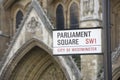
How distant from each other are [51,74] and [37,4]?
3.99 metres

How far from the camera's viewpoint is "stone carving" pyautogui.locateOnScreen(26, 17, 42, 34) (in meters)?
16.5

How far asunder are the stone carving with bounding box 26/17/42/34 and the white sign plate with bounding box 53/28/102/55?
39.5 ft

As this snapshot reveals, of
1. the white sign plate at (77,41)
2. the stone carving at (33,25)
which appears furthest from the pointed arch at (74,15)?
the white sign plate at (77,41)

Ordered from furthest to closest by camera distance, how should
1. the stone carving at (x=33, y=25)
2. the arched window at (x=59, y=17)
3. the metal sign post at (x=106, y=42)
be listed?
the arched window at (x=59, y=17), the stone carving at (x=33, y=25), the metal sign post at (x=106, y=42)

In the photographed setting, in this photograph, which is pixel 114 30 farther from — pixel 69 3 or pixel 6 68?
pixel 6 68

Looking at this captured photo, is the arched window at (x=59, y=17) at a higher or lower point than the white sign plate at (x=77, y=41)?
higher

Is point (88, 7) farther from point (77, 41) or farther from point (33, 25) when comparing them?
point (77, 41)

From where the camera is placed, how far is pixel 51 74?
702 inches

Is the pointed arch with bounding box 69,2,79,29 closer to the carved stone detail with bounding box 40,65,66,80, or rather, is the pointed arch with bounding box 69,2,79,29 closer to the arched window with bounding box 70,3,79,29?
the arched window with bounding box 70,3,79,29

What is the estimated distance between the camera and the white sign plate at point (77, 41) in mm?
4148

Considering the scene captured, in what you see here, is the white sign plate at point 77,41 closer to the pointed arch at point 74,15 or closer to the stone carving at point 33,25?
the stone carving at point 33,25

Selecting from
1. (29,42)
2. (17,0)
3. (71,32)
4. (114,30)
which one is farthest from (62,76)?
(71,32)

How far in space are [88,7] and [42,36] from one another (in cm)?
313

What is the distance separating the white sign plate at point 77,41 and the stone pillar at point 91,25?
9.51 m
